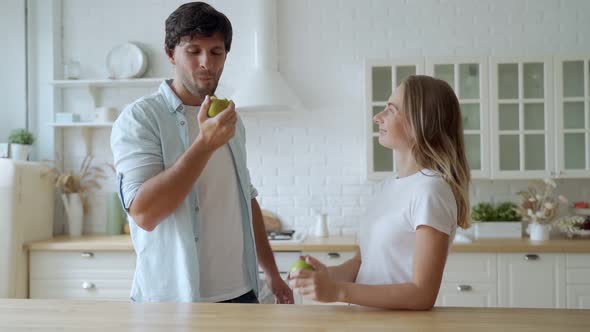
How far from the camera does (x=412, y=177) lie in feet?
5.07

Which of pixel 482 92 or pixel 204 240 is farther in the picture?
pixel 482 92

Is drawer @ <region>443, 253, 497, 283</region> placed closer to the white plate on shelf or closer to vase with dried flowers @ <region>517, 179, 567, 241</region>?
vase with dried flowers @ <region>517, 179, 567, 241</region>

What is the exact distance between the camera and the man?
62.6 inches

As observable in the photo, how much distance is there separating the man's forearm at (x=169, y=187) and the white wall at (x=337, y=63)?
256 centimetres

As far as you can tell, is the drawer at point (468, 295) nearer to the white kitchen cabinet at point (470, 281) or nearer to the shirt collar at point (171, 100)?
the white kitchen cabinet at point (470, 281)

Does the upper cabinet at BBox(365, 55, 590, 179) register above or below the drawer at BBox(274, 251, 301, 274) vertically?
above

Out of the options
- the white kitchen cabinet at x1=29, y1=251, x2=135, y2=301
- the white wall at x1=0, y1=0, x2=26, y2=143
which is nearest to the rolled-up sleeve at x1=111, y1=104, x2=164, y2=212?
the white kitchen cabinet at x1=29, y1=251, x2=135, y2=301

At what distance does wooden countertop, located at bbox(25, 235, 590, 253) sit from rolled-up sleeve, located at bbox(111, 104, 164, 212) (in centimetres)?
188

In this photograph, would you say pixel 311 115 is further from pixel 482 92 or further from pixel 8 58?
pixel 8 58

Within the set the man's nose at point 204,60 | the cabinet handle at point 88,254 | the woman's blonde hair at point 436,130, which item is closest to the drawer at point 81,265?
the cabinet handle at point 88,254

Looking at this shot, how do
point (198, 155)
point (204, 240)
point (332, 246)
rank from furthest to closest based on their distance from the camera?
point (332, 246), point (204, 240), point (198, 155)

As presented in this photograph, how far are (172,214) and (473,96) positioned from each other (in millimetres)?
2596

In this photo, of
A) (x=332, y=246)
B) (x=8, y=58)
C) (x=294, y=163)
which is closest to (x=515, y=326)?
(x=332, y=246)

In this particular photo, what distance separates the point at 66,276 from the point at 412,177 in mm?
2847
